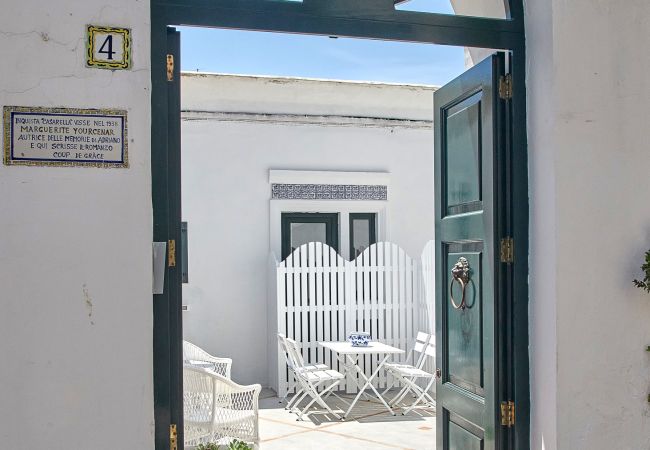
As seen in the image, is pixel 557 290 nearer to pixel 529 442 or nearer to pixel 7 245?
pixel 529 442

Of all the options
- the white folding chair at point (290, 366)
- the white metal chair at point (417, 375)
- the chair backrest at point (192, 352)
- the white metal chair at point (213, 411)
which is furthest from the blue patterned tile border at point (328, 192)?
the white metal chair at point (213, 411)

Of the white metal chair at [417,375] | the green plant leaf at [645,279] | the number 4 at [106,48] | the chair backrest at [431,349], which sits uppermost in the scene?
the number 4 at [106,48]

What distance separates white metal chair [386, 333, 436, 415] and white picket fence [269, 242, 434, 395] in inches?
21.7

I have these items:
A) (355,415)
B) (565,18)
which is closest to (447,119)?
(565,18)

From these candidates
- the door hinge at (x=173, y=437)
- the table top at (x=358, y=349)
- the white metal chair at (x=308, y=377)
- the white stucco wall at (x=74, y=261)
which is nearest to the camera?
the white stucco wall at (x=74, y=261)

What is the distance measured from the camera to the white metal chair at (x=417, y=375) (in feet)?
26.9

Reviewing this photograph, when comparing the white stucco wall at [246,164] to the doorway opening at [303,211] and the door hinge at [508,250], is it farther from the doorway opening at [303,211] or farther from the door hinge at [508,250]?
the door hinge at [508,250]

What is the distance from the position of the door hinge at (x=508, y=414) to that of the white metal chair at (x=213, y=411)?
101 inches

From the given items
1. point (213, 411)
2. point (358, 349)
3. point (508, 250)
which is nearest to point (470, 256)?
point (508, 250)

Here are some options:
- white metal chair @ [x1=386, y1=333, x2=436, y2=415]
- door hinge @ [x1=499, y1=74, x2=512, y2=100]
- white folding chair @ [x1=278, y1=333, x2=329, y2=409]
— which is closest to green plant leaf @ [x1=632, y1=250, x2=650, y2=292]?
door hinge @ [x1=499, y1=74, x2=512, y2=100]

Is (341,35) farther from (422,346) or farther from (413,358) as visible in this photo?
(413,358)

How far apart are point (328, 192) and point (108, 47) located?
6.85 metres

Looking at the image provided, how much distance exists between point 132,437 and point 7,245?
0.92 m

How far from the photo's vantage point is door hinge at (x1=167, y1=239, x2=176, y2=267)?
3268mm
